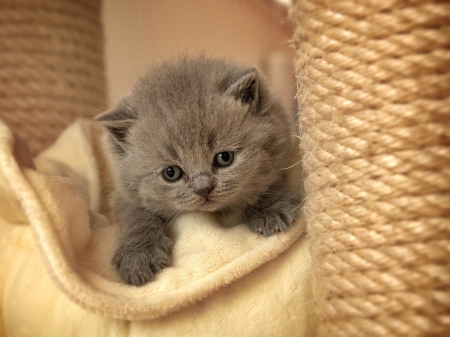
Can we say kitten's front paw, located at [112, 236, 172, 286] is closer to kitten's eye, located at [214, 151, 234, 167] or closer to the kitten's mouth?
the kitten's mouth

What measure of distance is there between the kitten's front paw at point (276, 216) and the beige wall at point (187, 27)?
1.26 m

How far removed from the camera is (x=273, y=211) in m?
1.21

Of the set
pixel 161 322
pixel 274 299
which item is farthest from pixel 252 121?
pixel 161 322

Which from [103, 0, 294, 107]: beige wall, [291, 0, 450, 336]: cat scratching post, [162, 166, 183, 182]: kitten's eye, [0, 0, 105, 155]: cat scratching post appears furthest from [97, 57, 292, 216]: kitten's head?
[103, 0, 294, 107]: beige wall

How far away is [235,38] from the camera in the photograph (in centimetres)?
240

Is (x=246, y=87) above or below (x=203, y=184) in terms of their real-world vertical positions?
above

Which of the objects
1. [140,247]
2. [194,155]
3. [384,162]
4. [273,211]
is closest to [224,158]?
[194,155]

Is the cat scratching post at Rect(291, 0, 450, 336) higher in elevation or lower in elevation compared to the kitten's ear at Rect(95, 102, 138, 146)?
higher

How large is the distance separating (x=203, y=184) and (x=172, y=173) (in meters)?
0.13

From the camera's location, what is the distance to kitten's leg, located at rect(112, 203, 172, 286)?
111 cm

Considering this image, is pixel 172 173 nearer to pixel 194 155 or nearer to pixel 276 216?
pixel 194 155

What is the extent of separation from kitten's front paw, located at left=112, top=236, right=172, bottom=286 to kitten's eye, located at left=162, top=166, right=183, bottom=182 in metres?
0.20

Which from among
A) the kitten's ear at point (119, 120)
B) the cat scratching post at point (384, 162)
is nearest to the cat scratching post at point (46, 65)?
the kitten's ear at point (119, 120)

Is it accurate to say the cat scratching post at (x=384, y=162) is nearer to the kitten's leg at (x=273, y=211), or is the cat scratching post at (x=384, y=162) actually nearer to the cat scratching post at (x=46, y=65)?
the kitten's leg at (x=273, y=211)
